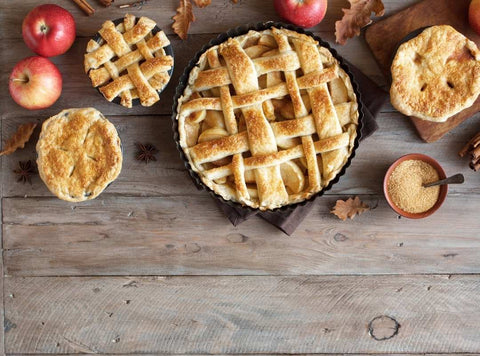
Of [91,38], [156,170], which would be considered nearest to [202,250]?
[156,170]

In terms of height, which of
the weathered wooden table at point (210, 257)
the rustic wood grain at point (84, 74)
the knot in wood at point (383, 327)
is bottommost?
the knot in wood at point (383, 327)

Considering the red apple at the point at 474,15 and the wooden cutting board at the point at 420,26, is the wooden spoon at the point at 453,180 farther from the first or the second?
the red apple at the point at 474,15

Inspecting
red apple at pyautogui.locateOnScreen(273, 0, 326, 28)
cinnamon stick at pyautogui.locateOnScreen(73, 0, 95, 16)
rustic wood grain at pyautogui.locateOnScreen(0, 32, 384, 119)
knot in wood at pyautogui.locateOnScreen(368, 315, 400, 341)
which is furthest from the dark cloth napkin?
cinnamon stick at pyautogui.locateOnScreen(73, 0, 95, 16)

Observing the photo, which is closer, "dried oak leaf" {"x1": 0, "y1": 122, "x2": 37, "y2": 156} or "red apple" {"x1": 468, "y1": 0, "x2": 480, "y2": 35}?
"red apple" {"x1": 468, "y1": 0, "x2": 480, "y2": 35}

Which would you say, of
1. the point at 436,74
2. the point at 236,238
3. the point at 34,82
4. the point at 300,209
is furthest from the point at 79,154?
the point at 436,74

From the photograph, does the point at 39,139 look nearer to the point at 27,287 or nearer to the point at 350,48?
the point at 27,287

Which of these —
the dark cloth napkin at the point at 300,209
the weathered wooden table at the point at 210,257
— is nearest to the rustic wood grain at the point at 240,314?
the weathered wooden table at the point at 210,257

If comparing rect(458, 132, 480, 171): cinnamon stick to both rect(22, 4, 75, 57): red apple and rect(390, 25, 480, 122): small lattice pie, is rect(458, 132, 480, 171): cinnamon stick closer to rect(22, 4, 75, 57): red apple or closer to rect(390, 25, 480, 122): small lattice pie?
rect(390, 25, 480, 122): small lattice pie

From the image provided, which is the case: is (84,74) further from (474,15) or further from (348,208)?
(474,15)
